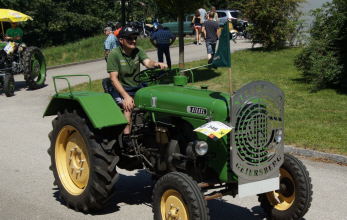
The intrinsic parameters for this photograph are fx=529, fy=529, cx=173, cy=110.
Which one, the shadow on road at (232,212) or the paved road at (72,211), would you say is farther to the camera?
the paved road at (72,211)

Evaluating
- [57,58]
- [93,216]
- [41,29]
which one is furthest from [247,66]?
[41,29]

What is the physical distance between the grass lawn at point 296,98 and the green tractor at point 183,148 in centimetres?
343

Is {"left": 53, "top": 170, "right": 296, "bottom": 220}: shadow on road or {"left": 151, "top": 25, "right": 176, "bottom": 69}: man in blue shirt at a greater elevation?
{"left": 151, "top": 25, "right": 176, "bottom": 69}: man in blue shirt

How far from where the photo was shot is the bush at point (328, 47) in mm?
13131

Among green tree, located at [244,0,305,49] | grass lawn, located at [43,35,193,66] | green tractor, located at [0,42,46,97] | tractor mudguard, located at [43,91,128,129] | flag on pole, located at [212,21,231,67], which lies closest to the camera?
flag on pole, located at [212,21,231,67]

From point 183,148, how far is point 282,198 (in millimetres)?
1170

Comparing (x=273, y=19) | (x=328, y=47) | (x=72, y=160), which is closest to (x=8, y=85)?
(x=328, y=47)

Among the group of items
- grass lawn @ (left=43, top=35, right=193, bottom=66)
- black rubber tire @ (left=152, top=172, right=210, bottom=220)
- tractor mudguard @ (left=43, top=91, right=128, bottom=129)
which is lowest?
grass lawn @ (left=43, top=35, right=193, bottom=66)

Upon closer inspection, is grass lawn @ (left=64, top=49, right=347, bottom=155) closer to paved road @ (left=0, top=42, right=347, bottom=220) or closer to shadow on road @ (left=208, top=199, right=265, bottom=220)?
paved road @ (left=0, top=42, right=347, bottom=220)

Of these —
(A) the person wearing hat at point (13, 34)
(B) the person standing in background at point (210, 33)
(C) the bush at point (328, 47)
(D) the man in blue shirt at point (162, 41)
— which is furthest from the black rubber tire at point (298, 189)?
(A) the person wearing hat at point (13, 34)

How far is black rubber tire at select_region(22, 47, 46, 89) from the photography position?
53.0 ft

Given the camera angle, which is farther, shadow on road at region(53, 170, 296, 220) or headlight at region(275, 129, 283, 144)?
shadow on road at region(53, 170, 296, 220)

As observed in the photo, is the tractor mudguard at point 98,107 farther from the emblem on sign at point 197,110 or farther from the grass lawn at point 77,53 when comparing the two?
the grass lawn at point 77,53

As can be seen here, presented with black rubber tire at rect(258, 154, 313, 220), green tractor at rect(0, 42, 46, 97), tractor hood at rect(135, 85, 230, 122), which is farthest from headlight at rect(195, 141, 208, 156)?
green tractor at rect(0, 42, 46, 97)
